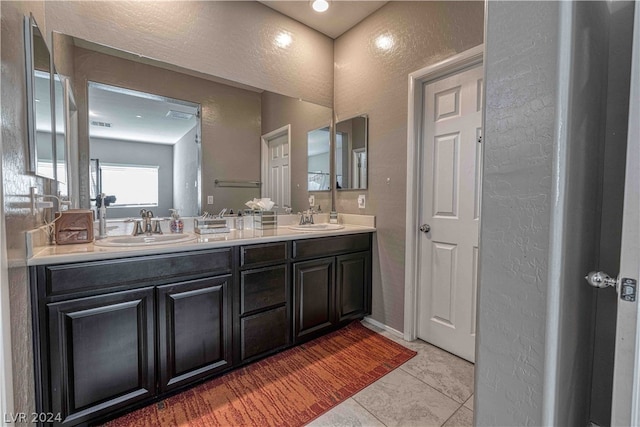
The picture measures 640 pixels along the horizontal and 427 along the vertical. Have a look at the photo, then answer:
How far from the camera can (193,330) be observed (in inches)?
63.6

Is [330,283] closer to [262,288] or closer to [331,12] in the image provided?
[262,288]

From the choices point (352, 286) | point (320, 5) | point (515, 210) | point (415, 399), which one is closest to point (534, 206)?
point (515, 210)

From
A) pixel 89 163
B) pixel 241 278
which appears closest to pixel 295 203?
pixel 241 278

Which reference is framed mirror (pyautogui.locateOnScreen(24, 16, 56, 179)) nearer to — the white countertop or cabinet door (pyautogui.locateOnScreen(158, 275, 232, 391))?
the white countertop

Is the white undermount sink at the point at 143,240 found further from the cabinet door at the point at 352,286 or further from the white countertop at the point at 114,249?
the cabinet door at the point at 352,286

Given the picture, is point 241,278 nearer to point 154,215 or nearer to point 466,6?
point 154,215

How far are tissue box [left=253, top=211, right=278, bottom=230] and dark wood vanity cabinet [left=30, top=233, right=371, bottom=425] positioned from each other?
1.28 ft

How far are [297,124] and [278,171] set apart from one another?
1.57 feet

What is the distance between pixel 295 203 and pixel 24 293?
1.89 meters

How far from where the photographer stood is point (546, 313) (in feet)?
2.31

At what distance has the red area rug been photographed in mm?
1482

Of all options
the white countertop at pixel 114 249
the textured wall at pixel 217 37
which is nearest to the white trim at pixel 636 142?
the white countertop at pixel 114 249

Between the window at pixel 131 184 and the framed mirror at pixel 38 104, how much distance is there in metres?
0.28

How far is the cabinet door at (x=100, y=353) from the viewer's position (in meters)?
1.27
